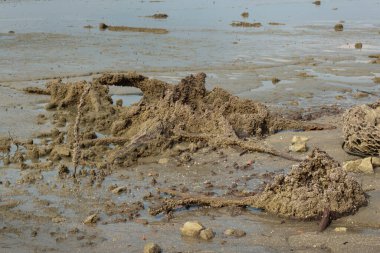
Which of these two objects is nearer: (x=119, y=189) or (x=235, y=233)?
(x=235, y=233)

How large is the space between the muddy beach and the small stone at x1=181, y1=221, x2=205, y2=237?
12 millimetres

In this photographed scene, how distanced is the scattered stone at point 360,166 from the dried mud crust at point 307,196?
0.97 meters

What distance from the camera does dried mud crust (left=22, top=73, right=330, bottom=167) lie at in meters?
8.00

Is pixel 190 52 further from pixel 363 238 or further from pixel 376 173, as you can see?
pixel 363 238

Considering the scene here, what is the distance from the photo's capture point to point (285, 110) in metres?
10.5

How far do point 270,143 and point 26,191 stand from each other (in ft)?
11.4

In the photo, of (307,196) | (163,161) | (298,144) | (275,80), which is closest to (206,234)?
(307,196)

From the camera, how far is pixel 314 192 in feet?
19.1

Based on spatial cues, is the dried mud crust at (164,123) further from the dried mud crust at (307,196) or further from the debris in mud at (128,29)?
the debris in mud at (128,29)

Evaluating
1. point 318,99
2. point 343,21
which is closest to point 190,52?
point 318,99

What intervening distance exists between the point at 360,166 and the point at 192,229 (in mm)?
2477

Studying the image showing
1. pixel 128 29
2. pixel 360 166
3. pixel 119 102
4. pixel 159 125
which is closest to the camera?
pixel 360 166

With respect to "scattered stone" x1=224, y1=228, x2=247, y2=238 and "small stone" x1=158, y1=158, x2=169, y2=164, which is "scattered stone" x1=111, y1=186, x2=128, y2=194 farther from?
"scattered stone" x1=224, y1=228, x2=247, y2=238

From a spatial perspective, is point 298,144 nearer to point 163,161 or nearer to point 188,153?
point 188,153
